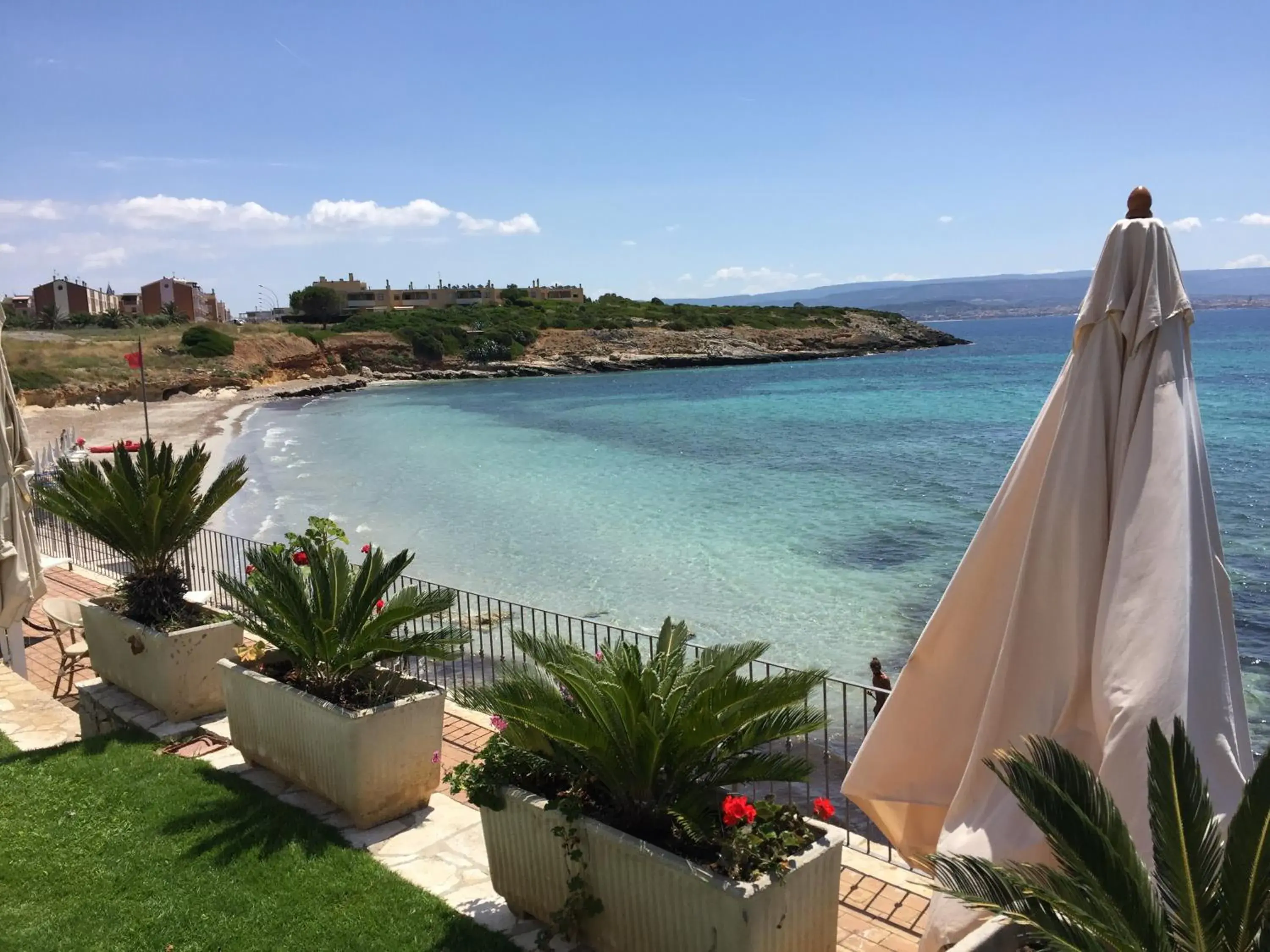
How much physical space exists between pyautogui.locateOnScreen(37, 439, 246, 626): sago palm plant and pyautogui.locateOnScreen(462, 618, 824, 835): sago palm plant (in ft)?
14.7

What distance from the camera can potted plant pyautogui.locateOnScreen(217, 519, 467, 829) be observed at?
550 cm

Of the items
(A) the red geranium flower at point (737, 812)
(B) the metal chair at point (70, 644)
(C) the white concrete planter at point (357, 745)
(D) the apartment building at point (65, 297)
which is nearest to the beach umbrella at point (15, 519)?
(B) the metal chair at point (70, 644)

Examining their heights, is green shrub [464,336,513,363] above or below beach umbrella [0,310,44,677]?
above

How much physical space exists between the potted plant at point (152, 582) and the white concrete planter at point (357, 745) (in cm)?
139

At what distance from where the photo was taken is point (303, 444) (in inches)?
1479

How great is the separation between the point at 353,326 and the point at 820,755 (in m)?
84.3

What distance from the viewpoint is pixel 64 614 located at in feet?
31.0

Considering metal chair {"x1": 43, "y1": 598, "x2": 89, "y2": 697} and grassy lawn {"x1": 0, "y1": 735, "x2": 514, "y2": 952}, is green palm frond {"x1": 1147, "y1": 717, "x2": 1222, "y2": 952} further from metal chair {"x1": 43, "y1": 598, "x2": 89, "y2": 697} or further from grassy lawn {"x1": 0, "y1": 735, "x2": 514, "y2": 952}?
metal chair {"x1": 43, "y1": 598, "x2": 89, "y2": 697}

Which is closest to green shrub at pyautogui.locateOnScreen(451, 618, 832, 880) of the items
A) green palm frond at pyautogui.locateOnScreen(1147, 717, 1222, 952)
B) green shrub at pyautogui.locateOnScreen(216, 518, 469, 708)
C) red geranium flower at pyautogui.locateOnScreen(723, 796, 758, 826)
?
red geranium flower at pyautogui.locateOnScreen(723, 796, 758, 826)

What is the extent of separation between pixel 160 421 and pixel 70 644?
124ft

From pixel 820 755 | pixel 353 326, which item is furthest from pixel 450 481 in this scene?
pixel 353 326

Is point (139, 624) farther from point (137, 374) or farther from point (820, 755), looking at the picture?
point (137, 374)

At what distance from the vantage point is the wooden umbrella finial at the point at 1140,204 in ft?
11.6

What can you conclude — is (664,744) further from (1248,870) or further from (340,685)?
(340,685)
